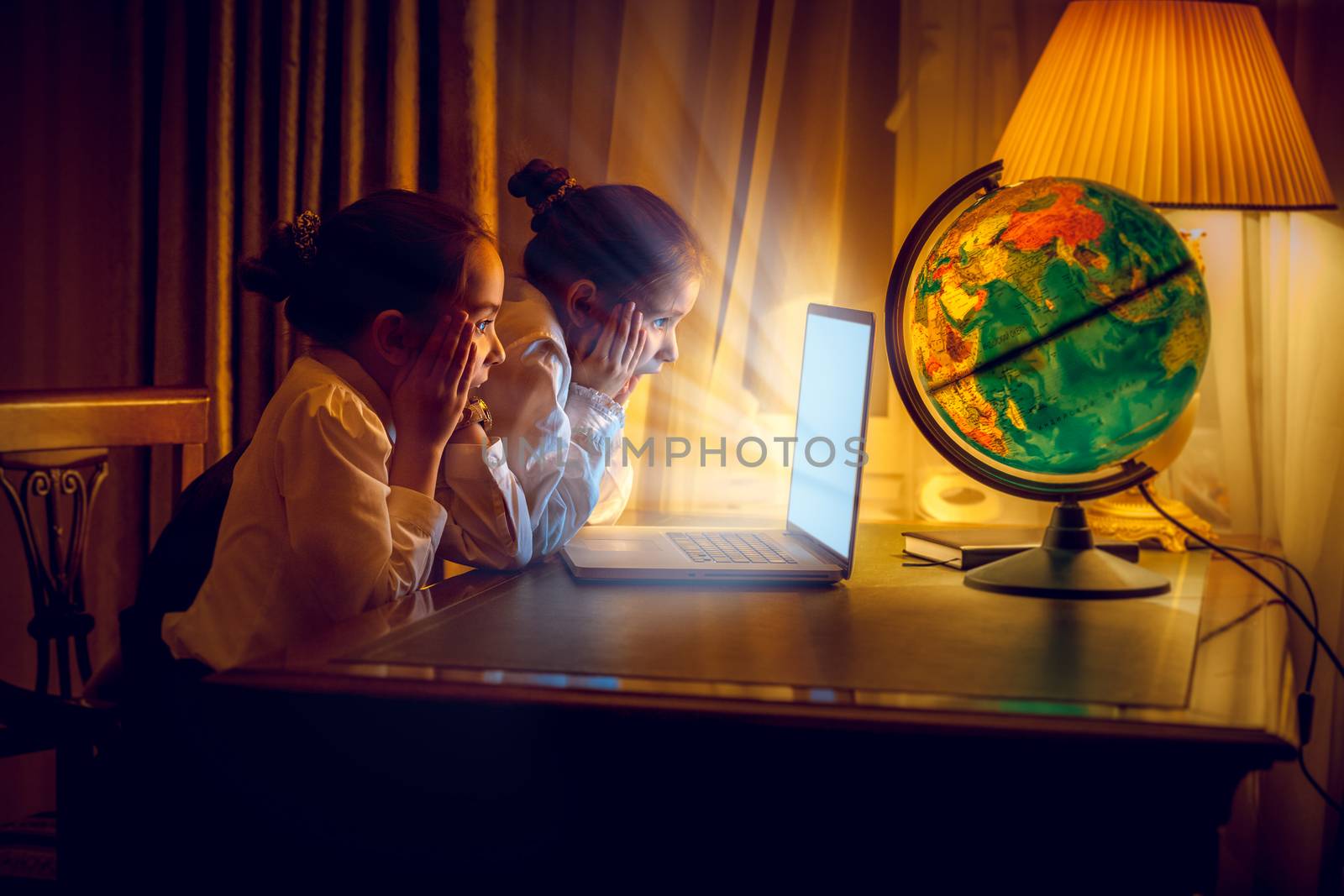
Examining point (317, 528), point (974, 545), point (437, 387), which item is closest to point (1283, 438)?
point (974, 545)

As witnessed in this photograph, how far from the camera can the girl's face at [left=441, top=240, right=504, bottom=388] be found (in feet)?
4.08

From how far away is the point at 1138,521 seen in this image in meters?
1.45

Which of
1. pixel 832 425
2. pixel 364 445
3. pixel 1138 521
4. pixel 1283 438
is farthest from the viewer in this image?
pixel 1283 438

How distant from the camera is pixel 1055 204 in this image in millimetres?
1045

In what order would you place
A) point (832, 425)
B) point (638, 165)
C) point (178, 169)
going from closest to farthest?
point (832, 425) < point (638, 165) < point (178, 169)

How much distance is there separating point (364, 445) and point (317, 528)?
10 centimetres

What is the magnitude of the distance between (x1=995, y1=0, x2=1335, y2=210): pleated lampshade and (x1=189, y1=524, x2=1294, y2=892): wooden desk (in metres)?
0.71

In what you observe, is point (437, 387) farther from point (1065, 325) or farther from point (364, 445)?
point (1065, 325)

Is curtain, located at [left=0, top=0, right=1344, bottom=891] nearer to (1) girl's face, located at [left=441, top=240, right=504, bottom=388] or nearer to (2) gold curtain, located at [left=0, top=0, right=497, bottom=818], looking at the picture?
(2) gold curtain, located at [left=0, top=0, right=497, bottom=818]

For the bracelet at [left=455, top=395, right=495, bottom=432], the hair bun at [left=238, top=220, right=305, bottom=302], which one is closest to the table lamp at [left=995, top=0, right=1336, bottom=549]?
the bracelet at [left=455, top=395, right=495, bottom=432]

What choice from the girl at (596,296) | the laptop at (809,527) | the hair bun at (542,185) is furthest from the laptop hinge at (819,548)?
the hair bun at (542,185)

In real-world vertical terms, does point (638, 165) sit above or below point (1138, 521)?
above

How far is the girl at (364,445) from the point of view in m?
1.08

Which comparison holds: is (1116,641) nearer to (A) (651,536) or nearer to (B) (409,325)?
(A) (651,536)
